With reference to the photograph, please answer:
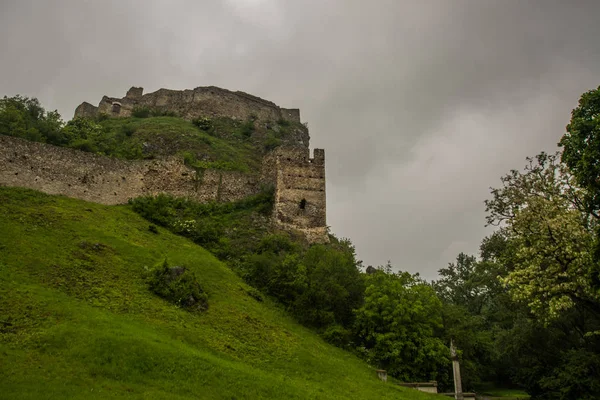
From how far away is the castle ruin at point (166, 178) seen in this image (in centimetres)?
2881

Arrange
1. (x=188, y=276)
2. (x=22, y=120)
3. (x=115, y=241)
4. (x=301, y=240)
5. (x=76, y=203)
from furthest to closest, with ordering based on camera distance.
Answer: (x=22, y=120)
(x=301, y=240)
(x=76, y=203)
(x=115, y=241)
(x=188, y=276)

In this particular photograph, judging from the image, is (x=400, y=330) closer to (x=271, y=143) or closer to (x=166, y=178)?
(x=166, y=178)

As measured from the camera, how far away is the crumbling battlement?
200 ft

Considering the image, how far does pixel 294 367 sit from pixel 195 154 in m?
31.9

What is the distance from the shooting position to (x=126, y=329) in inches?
640

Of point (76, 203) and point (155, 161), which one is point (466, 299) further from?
point (76, 203)

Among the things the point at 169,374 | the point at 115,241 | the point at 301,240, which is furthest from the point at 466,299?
the point at 169,374

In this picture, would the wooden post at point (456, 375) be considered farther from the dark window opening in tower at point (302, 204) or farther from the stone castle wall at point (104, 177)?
the stone castle wall at point (104, 177)

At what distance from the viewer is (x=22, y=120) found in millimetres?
37594

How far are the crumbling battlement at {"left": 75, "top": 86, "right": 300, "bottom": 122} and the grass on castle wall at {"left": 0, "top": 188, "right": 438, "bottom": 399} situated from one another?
35.0 meters

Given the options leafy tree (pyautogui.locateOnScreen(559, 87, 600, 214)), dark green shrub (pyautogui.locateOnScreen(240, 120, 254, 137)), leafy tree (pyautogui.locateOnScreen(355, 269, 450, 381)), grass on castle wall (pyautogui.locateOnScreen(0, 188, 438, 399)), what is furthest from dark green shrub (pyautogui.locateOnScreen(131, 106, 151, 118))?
leafy tree (pyautogui.locateOnScreen(559, 87, 600, 214))

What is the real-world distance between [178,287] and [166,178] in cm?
1651

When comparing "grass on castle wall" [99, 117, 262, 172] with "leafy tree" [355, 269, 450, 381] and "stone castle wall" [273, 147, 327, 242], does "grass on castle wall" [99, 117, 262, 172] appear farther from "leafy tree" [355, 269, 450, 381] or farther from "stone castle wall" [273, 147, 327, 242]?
"leafy tree" [355, 269, 450, 381]

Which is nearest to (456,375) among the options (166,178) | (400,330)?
(400,330)
